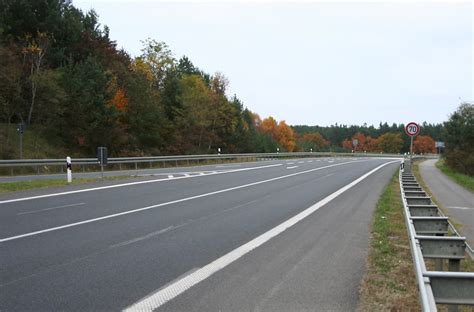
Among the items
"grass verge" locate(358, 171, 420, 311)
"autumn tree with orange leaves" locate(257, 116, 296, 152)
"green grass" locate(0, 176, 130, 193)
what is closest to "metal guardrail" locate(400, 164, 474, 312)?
"grass verge" locate(358, 171, 420, 311)

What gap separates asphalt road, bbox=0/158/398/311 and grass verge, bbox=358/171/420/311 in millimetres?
171

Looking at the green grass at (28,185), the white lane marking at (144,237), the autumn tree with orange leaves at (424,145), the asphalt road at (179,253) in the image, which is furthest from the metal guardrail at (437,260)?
the autumn tree with orange leaves at (424,145)

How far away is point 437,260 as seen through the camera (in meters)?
6.48

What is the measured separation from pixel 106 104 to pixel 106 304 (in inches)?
1478

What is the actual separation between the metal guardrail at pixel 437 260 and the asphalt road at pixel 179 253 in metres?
0.93

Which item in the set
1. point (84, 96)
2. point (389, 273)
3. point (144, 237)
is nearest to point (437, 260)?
point (389, 273)

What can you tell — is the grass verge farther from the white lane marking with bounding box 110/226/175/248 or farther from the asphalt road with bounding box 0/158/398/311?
the white lane marking with bounding box 110/226/175/248

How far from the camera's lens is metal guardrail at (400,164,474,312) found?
4.15 m

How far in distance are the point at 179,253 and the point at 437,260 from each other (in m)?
3.75

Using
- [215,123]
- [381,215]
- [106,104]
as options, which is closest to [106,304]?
[381,215]

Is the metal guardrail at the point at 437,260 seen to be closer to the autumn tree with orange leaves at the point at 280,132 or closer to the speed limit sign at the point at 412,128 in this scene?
the speed limit sign at the point at 412,128

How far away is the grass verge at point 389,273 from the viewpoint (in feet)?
17.5

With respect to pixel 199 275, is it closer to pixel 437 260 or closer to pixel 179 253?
pixel 179 253

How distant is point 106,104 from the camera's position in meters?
40.9
